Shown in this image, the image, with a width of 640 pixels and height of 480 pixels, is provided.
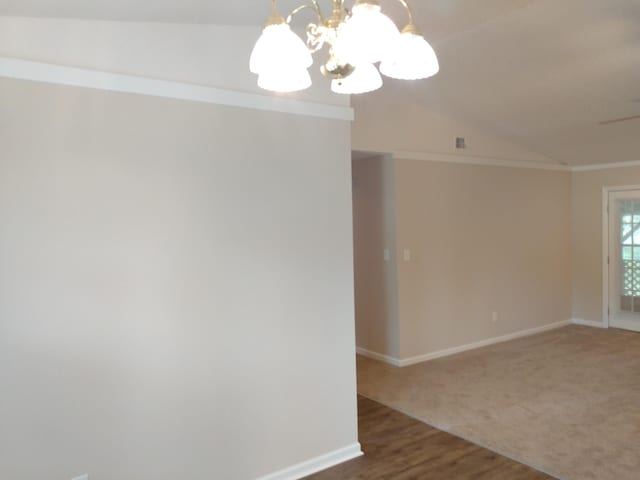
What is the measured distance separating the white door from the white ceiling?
0.77m

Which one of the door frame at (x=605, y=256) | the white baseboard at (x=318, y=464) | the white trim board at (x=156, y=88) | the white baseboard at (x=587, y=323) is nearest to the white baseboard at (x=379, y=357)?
the white baseboard at (x=318, y=464)

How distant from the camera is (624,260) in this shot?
253 inches

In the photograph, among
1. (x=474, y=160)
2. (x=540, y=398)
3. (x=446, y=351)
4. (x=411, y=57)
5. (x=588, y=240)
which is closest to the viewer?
(x=411, y=57)

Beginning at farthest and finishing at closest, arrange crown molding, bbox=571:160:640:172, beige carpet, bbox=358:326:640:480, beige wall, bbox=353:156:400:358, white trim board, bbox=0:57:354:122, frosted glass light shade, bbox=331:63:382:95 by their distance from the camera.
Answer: crown molding, bbox=571:160:640:172, beige wall, bbox=353:156:400:358, beige carpet, bbox=358:326:640:480, white trim board, bbox=0:57:354:122, frosted glass light shade, bbox=331:63:382:95

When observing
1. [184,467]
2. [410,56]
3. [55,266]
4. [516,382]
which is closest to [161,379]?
[184,467]

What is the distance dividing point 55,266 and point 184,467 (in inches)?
49.1

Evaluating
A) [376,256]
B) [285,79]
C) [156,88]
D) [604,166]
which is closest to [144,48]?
[156,88]

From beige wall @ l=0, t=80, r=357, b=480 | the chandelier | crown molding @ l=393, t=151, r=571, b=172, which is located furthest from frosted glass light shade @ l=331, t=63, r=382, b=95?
crown molding @ l=393, t=151, r=571, b=172

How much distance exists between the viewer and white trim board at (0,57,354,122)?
6.89ft

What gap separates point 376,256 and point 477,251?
4.22 ft

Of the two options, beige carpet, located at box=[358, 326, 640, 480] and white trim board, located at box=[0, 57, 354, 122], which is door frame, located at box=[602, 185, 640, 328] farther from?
white trim board, located at box=[0, 57, 354, 122]

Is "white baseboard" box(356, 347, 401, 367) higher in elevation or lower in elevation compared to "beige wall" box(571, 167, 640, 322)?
lower

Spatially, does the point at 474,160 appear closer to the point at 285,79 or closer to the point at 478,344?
the point at 478,344

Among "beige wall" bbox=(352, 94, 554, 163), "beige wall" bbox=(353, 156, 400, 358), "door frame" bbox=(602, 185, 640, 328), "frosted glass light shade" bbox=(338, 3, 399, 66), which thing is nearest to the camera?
"frosted glass light shade" bbox=(338, 3, 399, 66)
